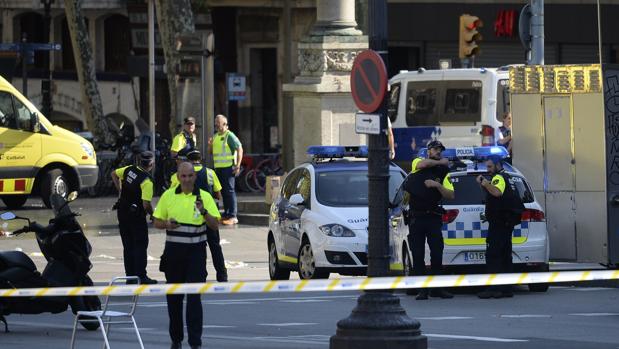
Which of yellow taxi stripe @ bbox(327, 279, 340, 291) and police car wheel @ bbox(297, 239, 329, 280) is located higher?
yellow taxi stripe @ bbox(327, 279, 340, 291)

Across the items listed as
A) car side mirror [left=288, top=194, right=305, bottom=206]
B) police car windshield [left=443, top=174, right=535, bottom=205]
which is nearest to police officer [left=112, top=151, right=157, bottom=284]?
car side mirror [left=288, top=194, right=305, bottom=206]

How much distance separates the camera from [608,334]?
1581cm

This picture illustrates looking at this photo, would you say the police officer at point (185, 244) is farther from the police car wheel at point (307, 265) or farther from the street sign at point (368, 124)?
the police car wheel at point (307, 265)

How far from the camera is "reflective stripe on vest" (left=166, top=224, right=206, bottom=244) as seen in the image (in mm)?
14219

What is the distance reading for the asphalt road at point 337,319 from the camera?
50.7 ft

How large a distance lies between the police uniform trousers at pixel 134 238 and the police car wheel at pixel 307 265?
6.81ft

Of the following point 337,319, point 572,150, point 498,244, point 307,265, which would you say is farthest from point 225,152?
point 337,319

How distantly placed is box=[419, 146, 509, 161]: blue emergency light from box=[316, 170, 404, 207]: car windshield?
1284mm

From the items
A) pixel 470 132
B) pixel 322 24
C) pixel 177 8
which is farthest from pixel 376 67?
pixel 177 8

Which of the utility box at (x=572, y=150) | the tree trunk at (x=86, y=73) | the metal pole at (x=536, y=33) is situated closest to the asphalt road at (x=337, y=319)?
the utility box at (x=572, y=150)

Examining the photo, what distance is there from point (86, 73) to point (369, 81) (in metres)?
32.4

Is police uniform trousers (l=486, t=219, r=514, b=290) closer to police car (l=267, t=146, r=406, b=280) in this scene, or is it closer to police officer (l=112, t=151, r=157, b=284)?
police car (l=267, t=146, r=406, b=280)

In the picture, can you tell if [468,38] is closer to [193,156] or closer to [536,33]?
[536,33]

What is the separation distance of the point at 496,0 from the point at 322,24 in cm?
1818
